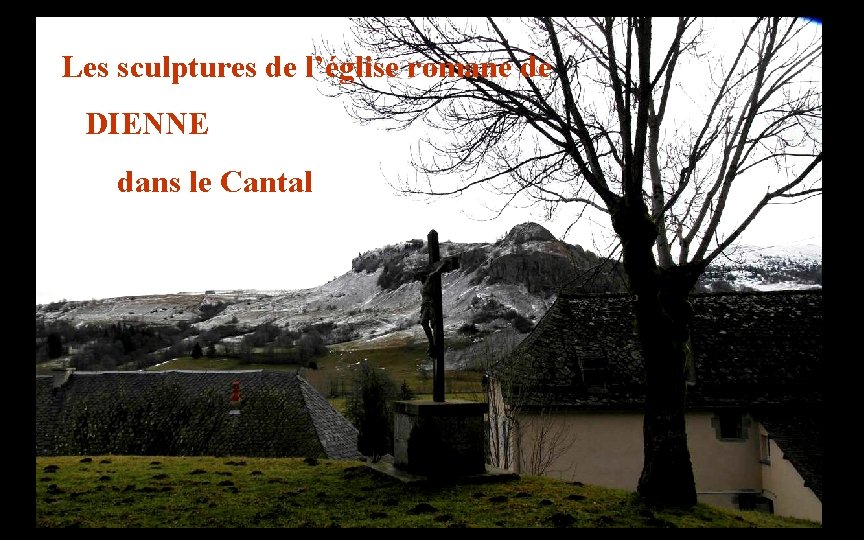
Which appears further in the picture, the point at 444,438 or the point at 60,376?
the point at 60,376

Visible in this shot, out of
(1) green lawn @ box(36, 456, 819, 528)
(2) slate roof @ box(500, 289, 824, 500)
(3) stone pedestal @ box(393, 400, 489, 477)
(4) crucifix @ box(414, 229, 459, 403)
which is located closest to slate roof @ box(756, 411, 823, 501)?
(2) slate roof @ box(500, 289, 824, 500)

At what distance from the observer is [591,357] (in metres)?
23.8

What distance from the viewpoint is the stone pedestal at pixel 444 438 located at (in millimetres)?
10266

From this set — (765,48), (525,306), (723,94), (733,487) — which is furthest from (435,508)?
(525,306)

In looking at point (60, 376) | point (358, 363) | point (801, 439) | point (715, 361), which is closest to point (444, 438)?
point (801, 439)

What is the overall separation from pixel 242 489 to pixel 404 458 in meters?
2.36

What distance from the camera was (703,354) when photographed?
80.7 ft

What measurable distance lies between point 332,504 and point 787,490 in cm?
1696

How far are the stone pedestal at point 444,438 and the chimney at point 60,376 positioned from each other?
39.8 metres

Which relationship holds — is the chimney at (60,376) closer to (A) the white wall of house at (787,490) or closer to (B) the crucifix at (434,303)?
(A) the white wall of house at (787,490)

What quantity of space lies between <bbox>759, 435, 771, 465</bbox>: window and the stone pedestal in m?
15.3

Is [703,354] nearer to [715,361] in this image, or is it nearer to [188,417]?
[715,361]

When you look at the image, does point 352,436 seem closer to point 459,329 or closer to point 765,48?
point 765,48

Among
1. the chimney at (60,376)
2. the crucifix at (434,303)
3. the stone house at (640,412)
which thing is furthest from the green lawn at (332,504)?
the chimney at (60,376)
